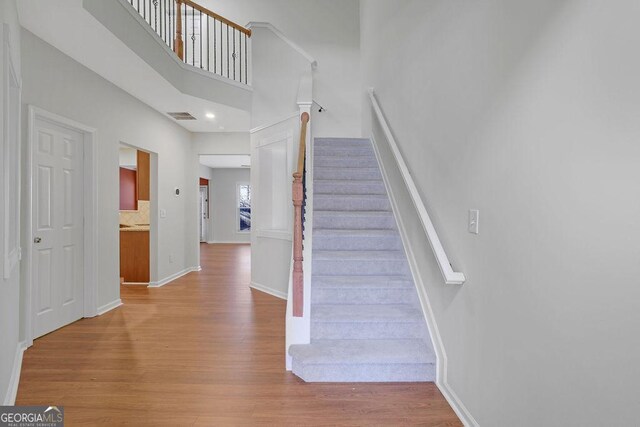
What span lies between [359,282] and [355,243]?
57cm

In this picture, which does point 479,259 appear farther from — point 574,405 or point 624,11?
point 624,11

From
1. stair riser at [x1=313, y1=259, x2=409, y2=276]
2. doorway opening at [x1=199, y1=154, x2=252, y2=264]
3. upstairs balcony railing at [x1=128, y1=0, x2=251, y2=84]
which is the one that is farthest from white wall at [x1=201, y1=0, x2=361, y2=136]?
doorway opening at [x1=199, y1=154, x2=252, y2=264]

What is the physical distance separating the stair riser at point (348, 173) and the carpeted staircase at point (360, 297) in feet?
0.10

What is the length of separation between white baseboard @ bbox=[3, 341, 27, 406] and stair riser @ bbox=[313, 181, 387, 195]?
3.02 metres

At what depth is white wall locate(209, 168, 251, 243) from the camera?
491 inches

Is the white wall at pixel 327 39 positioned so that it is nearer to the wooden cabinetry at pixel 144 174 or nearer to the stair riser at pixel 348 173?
the stair riser at pixel 348 173

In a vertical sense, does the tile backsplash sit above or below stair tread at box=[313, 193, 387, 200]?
below

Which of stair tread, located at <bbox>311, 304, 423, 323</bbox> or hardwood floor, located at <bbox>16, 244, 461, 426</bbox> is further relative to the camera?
stair tread, located at <bbox>311, 304, 423, 323</bbox>

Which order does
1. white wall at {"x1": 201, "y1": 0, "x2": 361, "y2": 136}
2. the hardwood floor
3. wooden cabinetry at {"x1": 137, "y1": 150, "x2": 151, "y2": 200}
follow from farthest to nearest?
white wall at {"x1": 201, "y1": 0, "x2": 361, "y2": 136} → wooden cabinetry at {"x1": 137, "y1": 150, "x2": 151, "y2": 200} → the hardwood floor

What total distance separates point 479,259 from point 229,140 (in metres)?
5.69

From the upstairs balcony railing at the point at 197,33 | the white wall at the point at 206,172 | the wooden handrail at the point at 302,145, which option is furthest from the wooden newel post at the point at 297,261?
the white wall at the point at 206,172

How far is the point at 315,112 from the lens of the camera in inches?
259

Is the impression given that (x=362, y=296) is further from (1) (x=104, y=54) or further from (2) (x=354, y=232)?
(1) (x=104, y=54)

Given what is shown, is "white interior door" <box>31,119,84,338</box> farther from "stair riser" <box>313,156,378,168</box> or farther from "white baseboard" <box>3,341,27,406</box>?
"stair riser" <box>313,156,378,168</box>
